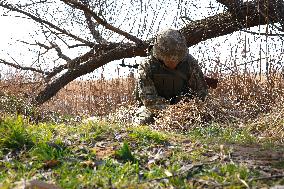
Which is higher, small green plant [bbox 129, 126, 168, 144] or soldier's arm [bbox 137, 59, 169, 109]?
soldier's arm [bbox 137, 59, 169, 109]

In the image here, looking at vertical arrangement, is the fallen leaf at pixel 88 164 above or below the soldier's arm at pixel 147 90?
below

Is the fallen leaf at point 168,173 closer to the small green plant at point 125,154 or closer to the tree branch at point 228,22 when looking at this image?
the small green plant at point 125,154

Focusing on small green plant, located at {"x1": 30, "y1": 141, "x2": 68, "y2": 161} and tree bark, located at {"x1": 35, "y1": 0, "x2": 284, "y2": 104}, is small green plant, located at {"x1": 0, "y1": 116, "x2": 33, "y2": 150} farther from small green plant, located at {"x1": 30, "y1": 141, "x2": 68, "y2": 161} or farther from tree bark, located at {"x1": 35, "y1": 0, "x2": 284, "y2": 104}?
tree bark, located at {"x1": 35, "y1": 0, "x2": 284, "y2": 104}

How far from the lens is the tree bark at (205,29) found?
→ 8.20 meters

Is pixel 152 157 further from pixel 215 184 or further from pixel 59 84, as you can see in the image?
pixel 59 84

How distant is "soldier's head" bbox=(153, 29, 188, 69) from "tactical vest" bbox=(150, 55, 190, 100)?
108 millimetres

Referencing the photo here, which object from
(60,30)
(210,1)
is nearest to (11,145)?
(210,1)

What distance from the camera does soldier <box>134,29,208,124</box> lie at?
7352mm

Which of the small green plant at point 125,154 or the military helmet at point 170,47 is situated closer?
the small green plant at point 125,154

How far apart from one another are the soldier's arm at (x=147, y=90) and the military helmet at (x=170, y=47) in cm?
32

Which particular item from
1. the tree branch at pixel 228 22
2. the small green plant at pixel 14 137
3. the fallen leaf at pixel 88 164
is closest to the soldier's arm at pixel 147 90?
the tree branch at pixel 228 22

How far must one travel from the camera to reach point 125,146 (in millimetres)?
3791

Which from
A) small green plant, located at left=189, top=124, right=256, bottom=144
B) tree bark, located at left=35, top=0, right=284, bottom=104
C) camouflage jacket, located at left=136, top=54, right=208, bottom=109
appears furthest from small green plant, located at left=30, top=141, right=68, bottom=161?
tree bark, located at left=35, top=0, right=284, bottom=104

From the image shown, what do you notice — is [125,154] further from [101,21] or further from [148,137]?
[101,21]
